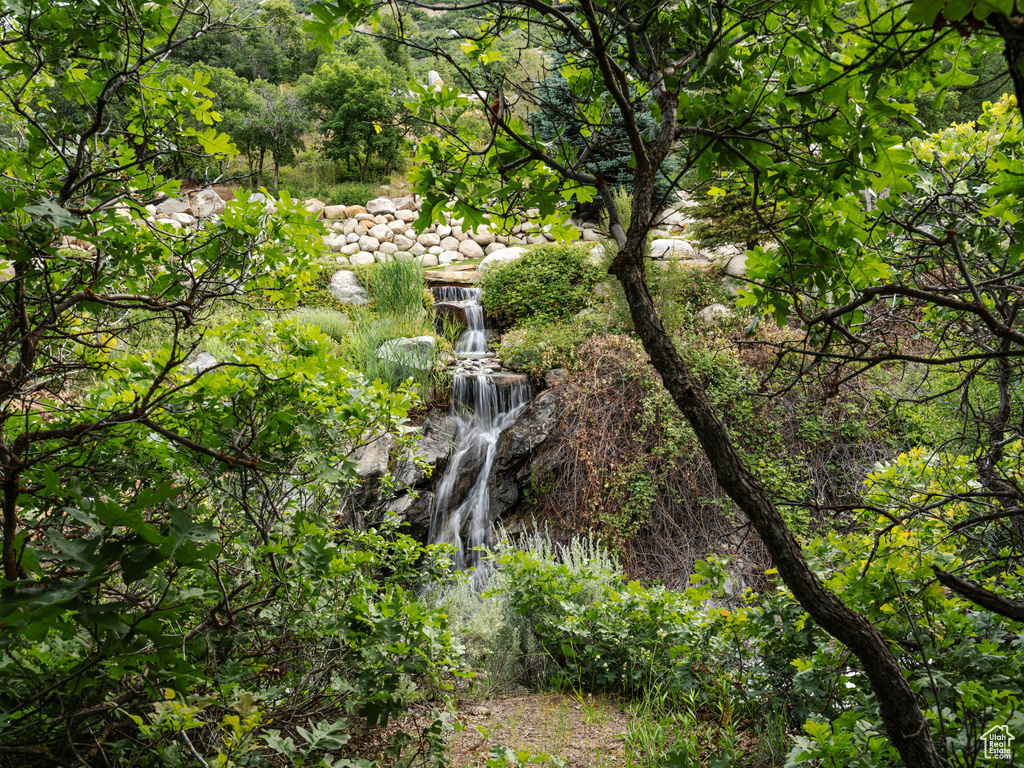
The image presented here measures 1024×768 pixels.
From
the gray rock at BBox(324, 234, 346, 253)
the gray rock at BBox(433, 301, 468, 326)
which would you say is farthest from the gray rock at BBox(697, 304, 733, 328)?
the gray rock at BBox(324, 234, 346, 253)

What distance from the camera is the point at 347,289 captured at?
1013 cm

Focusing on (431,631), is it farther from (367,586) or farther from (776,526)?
(776,526)

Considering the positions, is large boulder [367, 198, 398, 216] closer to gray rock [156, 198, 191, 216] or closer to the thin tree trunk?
gray rock [156, 198, 191, 216]

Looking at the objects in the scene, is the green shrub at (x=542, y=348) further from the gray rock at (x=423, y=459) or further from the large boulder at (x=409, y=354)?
the gray rock at (x=423, y=459)

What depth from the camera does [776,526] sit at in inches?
50.7

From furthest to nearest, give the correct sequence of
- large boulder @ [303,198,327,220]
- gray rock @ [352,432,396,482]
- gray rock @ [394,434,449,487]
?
gray rock @ [394,434,449,487], gray rock @ [352,432,396,482], large boulder @ [303,198,327,220]

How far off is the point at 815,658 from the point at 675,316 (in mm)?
5382

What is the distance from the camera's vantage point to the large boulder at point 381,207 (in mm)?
15461

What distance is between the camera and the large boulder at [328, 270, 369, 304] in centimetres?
984

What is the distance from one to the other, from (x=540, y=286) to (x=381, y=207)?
28.3ft

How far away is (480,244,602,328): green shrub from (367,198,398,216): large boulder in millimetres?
7432

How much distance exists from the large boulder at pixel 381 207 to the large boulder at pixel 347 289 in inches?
214

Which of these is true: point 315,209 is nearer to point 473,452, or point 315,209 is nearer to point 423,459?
point 473,452

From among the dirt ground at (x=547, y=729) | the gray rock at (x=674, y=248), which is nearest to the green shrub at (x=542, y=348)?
the gray rock at (x=674, y=248)
